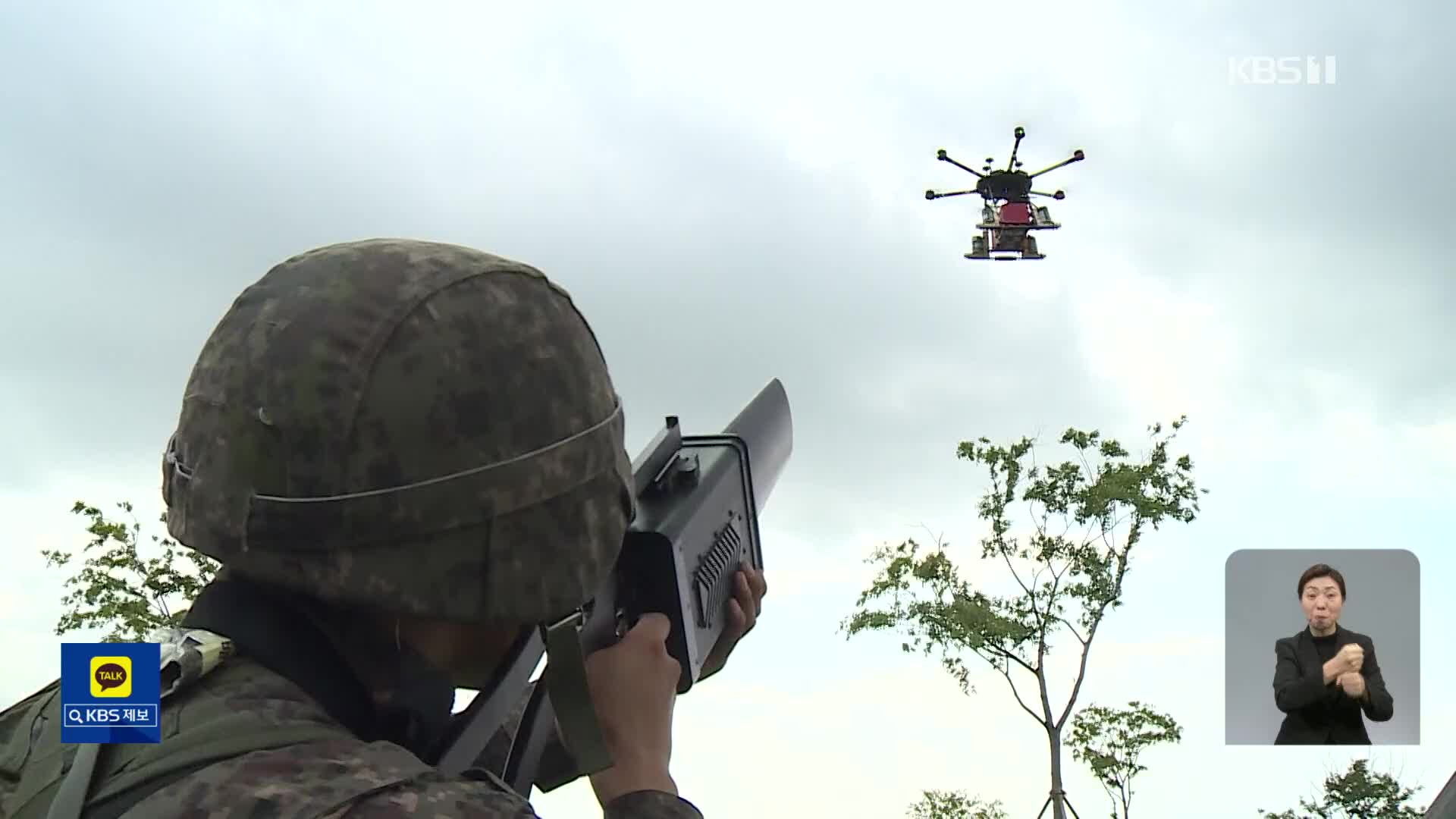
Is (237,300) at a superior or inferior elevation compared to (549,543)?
superior

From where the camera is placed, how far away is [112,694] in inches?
65.8

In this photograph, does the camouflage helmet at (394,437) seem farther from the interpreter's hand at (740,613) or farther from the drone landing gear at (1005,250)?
the drone landing gear at (1005,250)

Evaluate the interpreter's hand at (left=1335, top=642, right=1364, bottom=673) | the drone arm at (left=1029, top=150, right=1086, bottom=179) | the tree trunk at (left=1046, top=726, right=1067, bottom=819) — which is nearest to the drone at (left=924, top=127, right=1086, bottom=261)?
the drone arm at (left=1029, top=150, right=1086, bottom=179)

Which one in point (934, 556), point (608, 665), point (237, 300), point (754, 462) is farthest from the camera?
point (934, 556)

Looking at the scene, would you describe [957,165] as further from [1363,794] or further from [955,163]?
[1363,794]

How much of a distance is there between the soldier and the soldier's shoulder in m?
0.05

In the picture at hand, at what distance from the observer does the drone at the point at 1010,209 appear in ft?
87.2

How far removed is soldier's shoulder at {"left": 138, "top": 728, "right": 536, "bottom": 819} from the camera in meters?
1.36

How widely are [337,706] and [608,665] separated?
0.51 metres

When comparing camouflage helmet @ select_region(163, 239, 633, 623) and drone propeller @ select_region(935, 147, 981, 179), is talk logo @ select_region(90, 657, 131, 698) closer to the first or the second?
camouflage helmet @ select_region(163, 239, 633, 623)

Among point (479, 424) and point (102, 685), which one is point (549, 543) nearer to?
point (479, 424)

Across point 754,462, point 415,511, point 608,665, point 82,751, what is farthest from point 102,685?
point 754,462

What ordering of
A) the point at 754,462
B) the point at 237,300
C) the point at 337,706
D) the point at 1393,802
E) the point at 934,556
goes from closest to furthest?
the point at 337,706 → the point at 237,300 → the point at 754,462 → the point at 1393,802 → the point at 934,556

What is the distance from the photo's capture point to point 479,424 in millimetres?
1753
